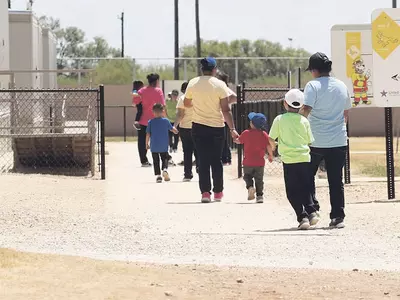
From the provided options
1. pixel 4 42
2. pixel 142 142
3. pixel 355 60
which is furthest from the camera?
pixel 4 42

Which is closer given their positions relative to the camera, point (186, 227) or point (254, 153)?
point (186, 227)

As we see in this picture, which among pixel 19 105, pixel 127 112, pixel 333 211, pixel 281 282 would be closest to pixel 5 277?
pixel 281 282

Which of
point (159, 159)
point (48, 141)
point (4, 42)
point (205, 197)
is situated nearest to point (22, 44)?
point (4, 42)

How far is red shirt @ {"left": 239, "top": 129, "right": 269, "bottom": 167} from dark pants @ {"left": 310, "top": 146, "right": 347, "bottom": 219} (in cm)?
285

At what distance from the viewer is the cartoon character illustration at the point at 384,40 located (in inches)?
607

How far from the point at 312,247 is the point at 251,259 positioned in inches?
34.6

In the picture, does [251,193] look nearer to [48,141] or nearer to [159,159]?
[159,159]

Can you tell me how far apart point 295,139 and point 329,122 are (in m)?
0.41

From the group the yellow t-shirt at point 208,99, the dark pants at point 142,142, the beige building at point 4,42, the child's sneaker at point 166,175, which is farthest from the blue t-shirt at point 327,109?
the beige building at point 4,42

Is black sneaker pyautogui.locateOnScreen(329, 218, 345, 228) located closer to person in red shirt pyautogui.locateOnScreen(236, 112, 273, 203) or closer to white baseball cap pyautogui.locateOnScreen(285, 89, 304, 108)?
white baseball cap pyautogui.locateOnScreen(285, 89, 304, 108)

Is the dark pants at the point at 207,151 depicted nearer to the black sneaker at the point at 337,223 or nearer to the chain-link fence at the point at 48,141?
the black sneaker at the point at 337,223

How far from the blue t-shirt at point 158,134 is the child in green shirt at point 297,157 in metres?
6.55

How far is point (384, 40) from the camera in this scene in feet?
50.6

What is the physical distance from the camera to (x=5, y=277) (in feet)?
29.0
